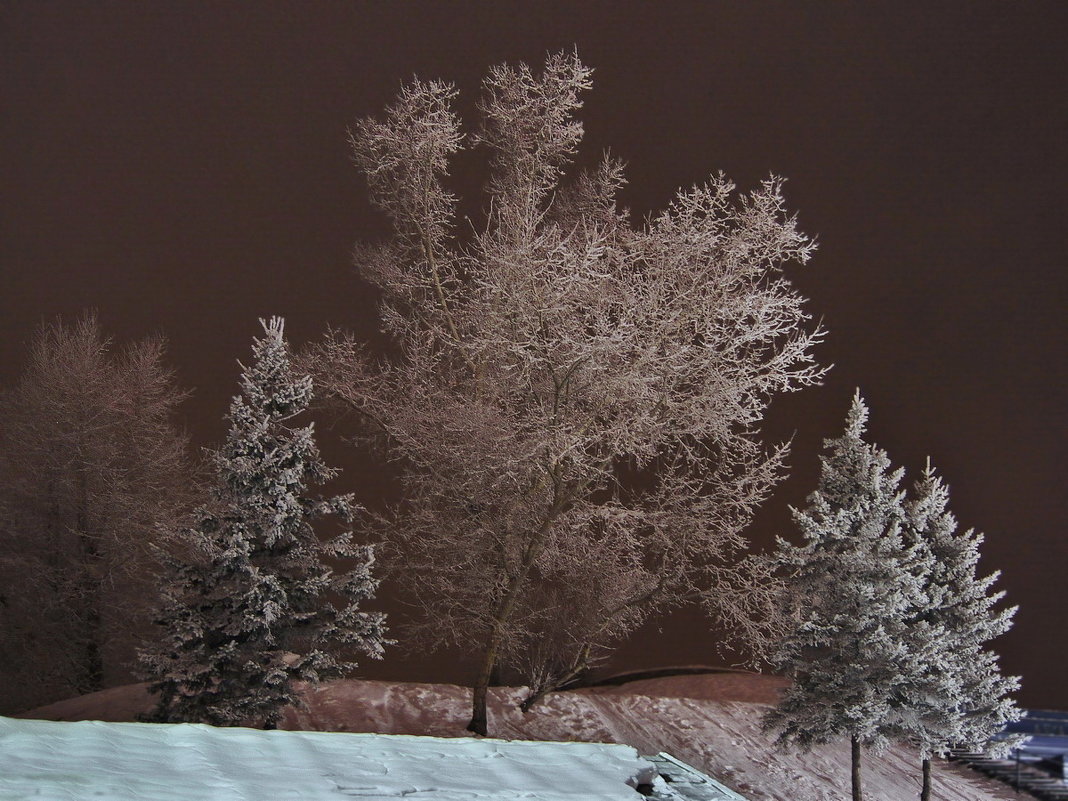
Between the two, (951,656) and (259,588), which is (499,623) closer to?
(259,588)

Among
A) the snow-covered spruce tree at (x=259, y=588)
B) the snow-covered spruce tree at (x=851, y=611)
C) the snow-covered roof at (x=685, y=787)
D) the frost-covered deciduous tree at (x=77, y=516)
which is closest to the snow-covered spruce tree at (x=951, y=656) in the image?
the snow-covered spruce tree at (x=851, y=611)

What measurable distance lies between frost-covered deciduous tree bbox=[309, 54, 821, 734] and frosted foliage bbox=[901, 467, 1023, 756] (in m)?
2.09

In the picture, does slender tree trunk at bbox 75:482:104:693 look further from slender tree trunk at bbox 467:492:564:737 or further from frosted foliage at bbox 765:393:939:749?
frosted foliage at bbox 765:393:939:749

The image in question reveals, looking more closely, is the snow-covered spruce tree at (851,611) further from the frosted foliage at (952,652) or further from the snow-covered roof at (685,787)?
the snow-covered roof at (685,787)

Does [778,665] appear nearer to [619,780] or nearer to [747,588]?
[747,588]

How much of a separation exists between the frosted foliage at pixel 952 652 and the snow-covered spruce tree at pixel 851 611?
287mm

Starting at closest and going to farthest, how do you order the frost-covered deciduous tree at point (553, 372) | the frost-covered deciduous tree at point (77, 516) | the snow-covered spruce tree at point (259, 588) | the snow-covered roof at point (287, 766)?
the snow-covered roof at point (287, 766), the snow-covered spruce tree at point (259, 588), the frost-covered deciduous tree at point (553, 372), the frost-covered deciduous tree at point (77, 516)

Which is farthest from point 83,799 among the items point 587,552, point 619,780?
point 587,552

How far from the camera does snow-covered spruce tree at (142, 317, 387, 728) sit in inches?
417

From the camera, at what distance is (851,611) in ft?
37.3

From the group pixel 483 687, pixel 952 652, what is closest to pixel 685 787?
pixel 952 652

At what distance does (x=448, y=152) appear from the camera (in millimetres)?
14203

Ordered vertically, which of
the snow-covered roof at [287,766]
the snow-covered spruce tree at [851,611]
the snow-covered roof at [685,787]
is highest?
the snow-covered spruce tree at [851,611]

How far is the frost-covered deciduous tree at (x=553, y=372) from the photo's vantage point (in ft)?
39.1
